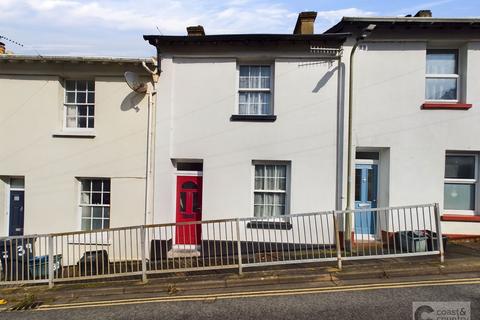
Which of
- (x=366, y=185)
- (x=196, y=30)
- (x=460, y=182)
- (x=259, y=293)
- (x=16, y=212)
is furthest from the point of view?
(x=16, y=212)

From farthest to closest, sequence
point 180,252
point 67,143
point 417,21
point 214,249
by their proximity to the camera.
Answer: point 67,143 < point 180,252 < point 417,21 < point 214,249

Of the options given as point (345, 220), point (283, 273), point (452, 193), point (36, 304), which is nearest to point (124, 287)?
point (36, 304)

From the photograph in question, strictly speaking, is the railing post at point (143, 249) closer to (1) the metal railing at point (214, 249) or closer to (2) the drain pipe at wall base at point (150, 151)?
(1) the metal railing at point (214, 249)

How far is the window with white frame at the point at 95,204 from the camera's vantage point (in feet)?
33.1

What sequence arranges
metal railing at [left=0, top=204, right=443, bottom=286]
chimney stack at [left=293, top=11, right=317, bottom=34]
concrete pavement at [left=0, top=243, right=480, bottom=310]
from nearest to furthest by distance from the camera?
1. concrete pavement at [left=0, top=243, right=480, bottom=310]
2. metal railing at [left=0, top=204, right=443, bottom=286]
3. chimney stack at [left=293, top=11, right=317, bottom=34]

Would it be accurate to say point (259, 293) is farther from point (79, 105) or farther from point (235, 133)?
point (79, 105)

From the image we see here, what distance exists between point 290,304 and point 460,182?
21.7ft

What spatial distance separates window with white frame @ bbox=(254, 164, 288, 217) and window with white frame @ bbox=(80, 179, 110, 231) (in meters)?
4.23

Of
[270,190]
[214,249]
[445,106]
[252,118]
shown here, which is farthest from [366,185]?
[214,249]

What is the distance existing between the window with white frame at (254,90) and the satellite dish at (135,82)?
2.56 m

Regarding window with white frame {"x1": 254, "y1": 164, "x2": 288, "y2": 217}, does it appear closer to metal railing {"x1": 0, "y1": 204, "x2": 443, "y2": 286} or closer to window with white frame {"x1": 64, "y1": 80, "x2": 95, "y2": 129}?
metal railing {"x1": 0, "y1": 204, "x2": 443, "y2": 286}

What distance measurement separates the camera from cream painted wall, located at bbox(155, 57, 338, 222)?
9.37 metres

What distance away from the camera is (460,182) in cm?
948

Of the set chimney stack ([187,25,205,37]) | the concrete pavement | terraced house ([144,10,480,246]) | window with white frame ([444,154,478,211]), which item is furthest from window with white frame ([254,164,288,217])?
window with white frame ([444,154,478,211])
